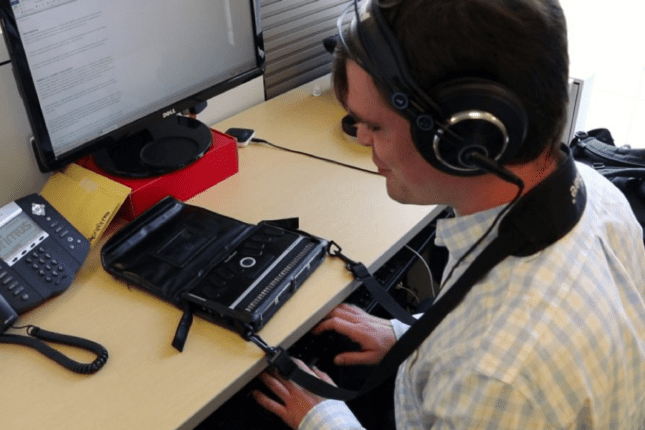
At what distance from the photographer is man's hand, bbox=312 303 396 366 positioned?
0.97 meters

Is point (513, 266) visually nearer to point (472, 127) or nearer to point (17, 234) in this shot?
point (472, 127)

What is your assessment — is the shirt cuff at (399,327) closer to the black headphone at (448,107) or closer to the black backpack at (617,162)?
the black headphone at (448,107)

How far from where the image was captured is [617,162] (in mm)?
Answer: 1409

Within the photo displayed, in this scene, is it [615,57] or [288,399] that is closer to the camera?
[288,399]

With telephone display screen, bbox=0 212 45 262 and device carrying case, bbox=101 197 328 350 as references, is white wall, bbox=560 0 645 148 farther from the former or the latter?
telephone display screen, bbox=0 212 45 262

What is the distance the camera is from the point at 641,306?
71cm

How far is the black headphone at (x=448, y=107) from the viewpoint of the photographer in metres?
0.61

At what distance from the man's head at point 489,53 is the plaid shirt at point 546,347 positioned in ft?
0.46

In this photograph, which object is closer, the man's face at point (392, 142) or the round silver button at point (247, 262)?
the man's face at point (392, 142)

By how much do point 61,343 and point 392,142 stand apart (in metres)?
0.52

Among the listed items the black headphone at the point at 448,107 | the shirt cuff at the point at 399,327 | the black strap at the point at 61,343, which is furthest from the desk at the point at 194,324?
the black headphone at the point at 448,107

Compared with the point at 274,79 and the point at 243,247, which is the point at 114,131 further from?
the point at 274,79

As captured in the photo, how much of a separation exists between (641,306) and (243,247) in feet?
1.84

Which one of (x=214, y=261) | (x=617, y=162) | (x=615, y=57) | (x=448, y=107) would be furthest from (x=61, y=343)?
(x=615, y=57)
